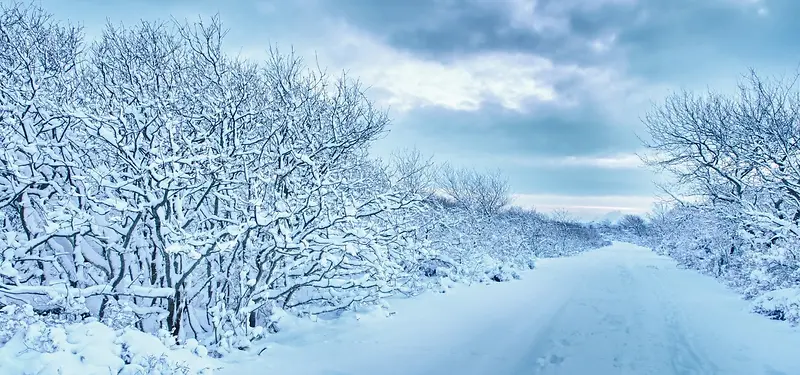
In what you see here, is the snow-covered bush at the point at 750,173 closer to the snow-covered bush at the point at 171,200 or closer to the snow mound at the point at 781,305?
the snow mound at the point at 781,305

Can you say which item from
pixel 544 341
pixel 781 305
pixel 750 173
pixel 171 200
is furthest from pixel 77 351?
pixel 750 173

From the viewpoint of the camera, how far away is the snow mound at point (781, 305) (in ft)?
30.3

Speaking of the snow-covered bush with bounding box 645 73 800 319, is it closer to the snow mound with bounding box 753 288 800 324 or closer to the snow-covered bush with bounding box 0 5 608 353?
the snow mound with bounding box 753 288 800 324

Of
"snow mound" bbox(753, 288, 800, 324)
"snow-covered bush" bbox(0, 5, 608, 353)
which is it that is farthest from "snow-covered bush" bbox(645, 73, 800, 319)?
"snow-covered bush" bbox(0, 5, 608, 353)

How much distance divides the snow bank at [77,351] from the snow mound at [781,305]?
443 inches

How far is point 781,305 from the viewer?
9875 millimetres

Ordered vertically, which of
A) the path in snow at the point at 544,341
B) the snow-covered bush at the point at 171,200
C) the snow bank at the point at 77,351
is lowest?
the path in snow at the point at 544,341

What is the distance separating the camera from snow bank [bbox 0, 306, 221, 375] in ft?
13.8

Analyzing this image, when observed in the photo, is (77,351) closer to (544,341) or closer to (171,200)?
(171,200)

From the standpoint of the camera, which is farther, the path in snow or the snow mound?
the snow mound

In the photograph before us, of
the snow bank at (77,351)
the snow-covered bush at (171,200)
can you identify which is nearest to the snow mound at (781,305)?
the snow-covered bush at (171,200)

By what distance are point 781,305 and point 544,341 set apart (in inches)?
247

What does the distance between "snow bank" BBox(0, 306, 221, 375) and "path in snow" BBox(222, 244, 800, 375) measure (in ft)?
3.78

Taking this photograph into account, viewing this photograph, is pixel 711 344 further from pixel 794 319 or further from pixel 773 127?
pixel 773 127
